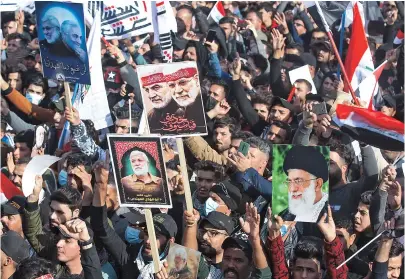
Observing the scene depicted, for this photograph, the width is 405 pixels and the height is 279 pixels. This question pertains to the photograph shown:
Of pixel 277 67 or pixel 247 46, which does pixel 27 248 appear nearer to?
pixel 277 67

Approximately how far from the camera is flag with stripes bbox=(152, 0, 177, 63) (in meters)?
12.8

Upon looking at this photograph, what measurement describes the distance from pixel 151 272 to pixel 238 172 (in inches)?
54.6

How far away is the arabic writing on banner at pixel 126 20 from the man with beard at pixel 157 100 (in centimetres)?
452

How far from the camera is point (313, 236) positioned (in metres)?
8.16

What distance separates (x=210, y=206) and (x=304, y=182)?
0.95 meters

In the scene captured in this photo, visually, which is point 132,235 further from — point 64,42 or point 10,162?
point 10,162

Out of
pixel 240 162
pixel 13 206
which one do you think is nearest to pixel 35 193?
pixel 13 206

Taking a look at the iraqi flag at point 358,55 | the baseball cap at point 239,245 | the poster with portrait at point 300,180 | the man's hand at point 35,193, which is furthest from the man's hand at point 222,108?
the baseball cap at point 239,245

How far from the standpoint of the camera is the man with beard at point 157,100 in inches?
326

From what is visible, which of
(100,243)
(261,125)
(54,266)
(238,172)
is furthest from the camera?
(261,125)

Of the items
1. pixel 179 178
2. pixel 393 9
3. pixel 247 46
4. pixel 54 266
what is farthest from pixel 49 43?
pixel 393 9

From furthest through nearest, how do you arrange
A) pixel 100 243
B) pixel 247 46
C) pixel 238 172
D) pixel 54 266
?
pixel 247 46, pixel 238 172, pixel 100 243, pixel 54 266

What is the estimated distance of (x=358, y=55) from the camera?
1180 cm

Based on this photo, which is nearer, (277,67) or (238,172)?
(238,172)
